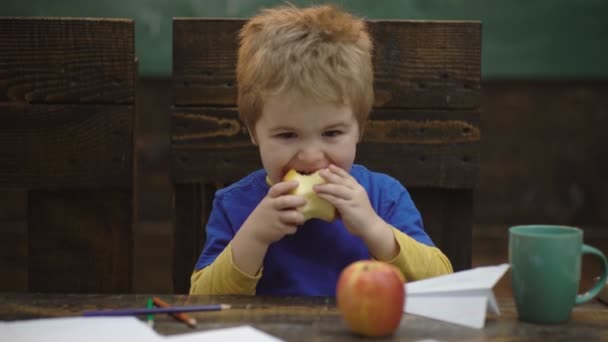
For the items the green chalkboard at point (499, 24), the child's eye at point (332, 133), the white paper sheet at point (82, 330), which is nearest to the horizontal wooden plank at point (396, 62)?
the child's eye at point (332, 133)

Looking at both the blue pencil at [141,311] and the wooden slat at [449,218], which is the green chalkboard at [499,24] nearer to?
the wooden slat at [449,218]

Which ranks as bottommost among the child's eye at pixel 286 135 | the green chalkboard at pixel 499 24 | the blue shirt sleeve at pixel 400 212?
the blue shirt sleeve at pixel 400 212

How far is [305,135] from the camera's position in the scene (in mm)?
1260

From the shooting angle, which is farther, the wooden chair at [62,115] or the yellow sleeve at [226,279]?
the wooden chair at [62,115]

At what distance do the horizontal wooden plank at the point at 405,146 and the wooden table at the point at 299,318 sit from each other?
1.82ft

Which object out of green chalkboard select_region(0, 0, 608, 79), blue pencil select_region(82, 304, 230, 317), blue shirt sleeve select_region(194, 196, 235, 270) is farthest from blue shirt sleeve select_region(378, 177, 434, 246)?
green chalkboard select_region(0, 0, 608, 79)

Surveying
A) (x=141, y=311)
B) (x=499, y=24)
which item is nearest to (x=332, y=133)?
(x=141, y=311)

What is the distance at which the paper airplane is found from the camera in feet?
3.07

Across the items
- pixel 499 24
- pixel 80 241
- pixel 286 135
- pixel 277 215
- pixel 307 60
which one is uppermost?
pixel 499 24

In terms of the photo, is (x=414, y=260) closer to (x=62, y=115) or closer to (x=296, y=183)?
(x=296, y=183)

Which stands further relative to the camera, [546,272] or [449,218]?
[449,218]

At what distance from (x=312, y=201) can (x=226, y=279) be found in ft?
0.57

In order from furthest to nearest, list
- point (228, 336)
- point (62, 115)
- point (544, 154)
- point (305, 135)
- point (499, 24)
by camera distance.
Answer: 1. point (544, 154)
2. point (499, 24)
3. point (62, 115)
4. point (305, 135)
5. point (228, 336)

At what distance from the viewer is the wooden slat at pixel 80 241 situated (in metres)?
1.56
